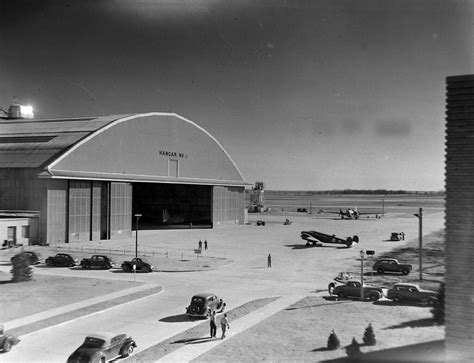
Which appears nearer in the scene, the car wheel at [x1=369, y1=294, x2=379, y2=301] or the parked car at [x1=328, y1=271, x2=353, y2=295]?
the car wheel at [x1=369, y1=294, x2=379, y2=301]

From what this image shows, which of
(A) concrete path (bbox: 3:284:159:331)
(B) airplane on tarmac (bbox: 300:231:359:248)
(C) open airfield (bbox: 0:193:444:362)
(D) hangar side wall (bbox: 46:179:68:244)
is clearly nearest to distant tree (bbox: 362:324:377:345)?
(C) open airfield (bbox: 0:193:444:362)

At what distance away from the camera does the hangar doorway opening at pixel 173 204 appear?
91.0m

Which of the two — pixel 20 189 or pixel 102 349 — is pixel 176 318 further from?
pixel 20 189

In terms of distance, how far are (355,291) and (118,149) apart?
154 ft

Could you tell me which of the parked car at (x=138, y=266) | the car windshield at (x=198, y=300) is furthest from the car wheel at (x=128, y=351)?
the parked car at (x=138, y=266)

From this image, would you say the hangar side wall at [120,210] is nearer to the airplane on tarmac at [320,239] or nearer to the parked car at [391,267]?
the airplane on tarmac at [320,239]

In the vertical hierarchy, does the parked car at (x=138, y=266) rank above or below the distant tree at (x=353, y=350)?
below

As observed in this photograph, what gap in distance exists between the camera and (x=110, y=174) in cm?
6600

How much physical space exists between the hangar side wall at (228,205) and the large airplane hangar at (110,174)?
200 millimetres

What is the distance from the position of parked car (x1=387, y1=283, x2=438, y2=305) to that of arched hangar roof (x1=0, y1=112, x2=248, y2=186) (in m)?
42.7

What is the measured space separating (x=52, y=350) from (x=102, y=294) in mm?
10758

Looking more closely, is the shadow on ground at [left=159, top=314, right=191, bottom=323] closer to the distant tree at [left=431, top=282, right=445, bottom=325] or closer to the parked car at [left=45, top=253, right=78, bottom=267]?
the distant tree at [left=431, top=282, right=445, bottom=325]

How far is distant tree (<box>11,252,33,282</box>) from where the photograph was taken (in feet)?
112

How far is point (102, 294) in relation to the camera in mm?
31062
